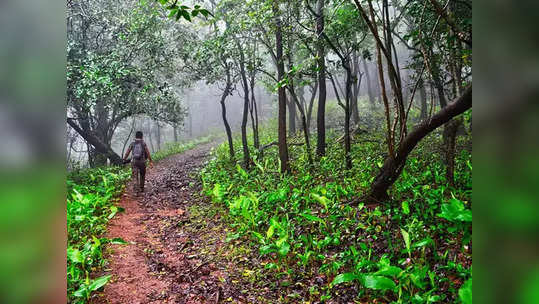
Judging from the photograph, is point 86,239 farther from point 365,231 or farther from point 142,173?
point 365,231

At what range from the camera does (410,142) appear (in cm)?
464

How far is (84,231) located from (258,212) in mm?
3031

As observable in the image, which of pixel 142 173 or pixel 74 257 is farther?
pixel 142 173

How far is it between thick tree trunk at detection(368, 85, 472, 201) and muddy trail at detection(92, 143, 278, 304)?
7.92ft

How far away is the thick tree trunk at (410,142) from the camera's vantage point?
12.5ft

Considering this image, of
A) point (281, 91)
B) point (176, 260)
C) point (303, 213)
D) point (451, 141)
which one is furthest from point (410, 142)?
point (281, 91)

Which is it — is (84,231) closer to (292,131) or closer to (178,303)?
(178,303)

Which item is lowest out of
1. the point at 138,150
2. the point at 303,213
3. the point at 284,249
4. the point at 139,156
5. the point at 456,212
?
the point at 284,249

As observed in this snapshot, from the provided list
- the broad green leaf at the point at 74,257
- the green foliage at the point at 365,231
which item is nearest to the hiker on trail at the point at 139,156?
the green foliage at the point at 365,231

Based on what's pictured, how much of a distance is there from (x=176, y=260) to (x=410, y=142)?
156 inches
